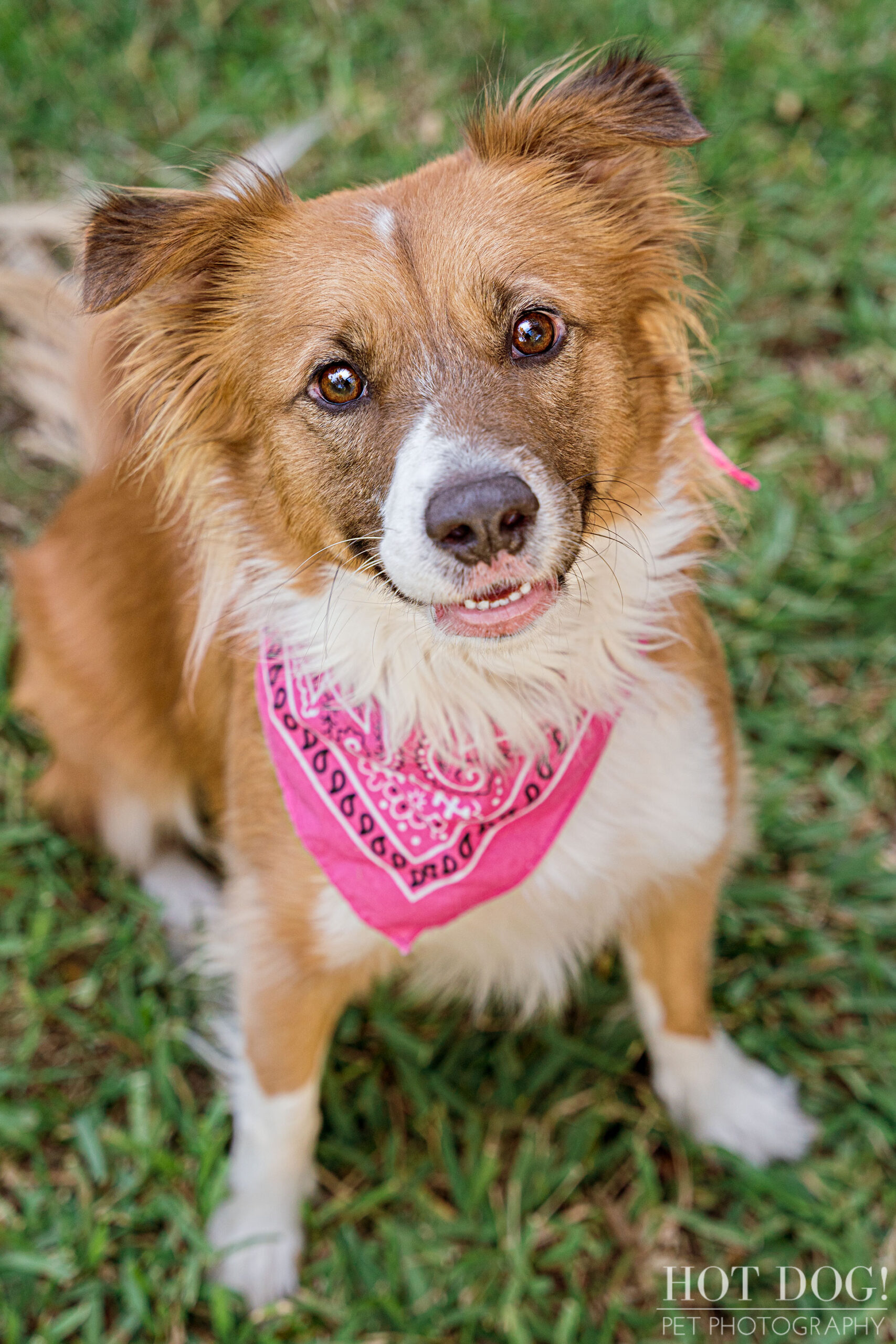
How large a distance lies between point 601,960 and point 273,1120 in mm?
1180

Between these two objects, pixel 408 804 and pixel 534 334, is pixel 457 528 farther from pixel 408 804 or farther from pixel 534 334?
pixel 408 804

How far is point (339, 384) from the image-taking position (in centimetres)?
232

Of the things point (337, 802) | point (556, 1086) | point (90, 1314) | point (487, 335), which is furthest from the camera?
point (556, 1086)

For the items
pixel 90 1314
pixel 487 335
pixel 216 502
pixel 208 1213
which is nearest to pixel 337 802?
pixel 216 502

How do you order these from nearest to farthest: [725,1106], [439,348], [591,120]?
1. [439,348]
2. [591,120]
3. [725,1106]

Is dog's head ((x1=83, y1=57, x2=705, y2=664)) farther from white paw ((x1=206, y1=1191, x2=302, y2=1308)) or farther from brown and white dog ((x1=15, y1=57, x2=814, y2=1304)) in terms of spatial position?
white paw ((x1=206, y1=1191, x2=302, y2=1308))

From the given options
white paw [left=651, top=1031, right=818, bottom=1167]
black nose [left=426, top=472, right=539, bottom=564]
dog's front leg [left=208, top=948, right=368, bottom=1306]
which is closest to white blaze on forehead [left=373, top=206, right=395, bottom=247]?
black nose [left=426, top=472, right=539, bottom=564]

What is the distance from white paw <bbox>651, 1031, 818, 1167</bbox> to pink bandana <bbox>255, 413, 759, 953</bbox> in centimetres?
94

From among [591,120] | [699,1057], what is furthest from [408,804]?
[591,120]

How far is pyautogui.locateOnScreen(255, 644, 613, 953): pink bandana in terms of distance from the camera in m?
2.56

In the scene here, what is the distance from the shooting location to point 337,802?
257 centimetres

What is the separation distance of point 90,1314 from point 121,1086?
610 millimetres

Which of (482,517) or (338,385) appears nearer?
(482,517)

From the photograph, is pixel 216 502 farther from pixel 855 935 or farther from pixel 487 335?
pixel 855 935
